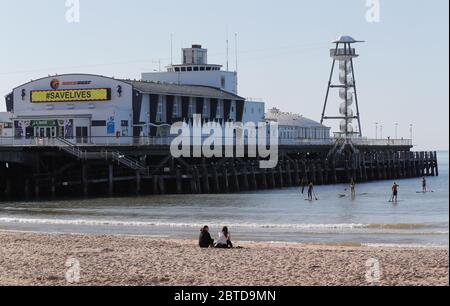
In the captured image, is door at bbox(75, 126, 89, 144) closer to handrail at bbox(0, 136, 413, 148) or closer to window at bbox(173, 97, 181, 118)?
handrail at bbox(0, 136, 413, 148)

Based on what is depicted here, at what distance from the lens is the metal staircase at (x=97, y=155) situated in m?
54.1

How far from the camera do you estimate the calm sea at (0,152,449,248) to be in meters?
32.8

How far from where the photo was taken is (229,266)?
864 inches

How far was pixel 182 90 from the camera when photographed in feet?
231

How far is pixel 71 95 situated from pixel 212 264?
144ft

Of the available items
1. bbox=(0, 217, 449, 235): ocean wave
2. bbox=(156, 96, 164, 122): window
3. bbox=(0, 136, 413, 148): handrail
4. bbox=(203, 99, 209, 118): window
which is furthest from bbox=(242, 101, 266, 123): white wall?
bbox=(0, 217, 449, 235): ocean wave

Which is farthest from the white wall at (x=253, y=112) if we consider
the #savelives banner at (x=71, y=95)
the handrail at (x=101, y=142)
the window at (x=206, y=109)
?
the #savelives banner at (x=71, y=95)

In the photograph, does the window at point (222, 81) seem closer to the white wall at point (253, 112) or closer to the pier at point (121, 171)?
the white wall at point (253, 112)

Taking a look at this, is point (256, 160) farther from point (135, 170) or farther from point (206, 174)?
point (135, 170)

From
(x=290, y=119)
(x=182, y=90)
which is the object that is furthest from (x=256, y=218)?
(x=290, y=119)

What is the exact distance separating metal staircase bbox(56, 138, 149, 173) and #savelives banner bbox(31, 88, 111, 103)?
25.8ft

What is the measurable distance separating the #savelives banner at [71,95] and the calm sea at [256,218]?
463 inches
